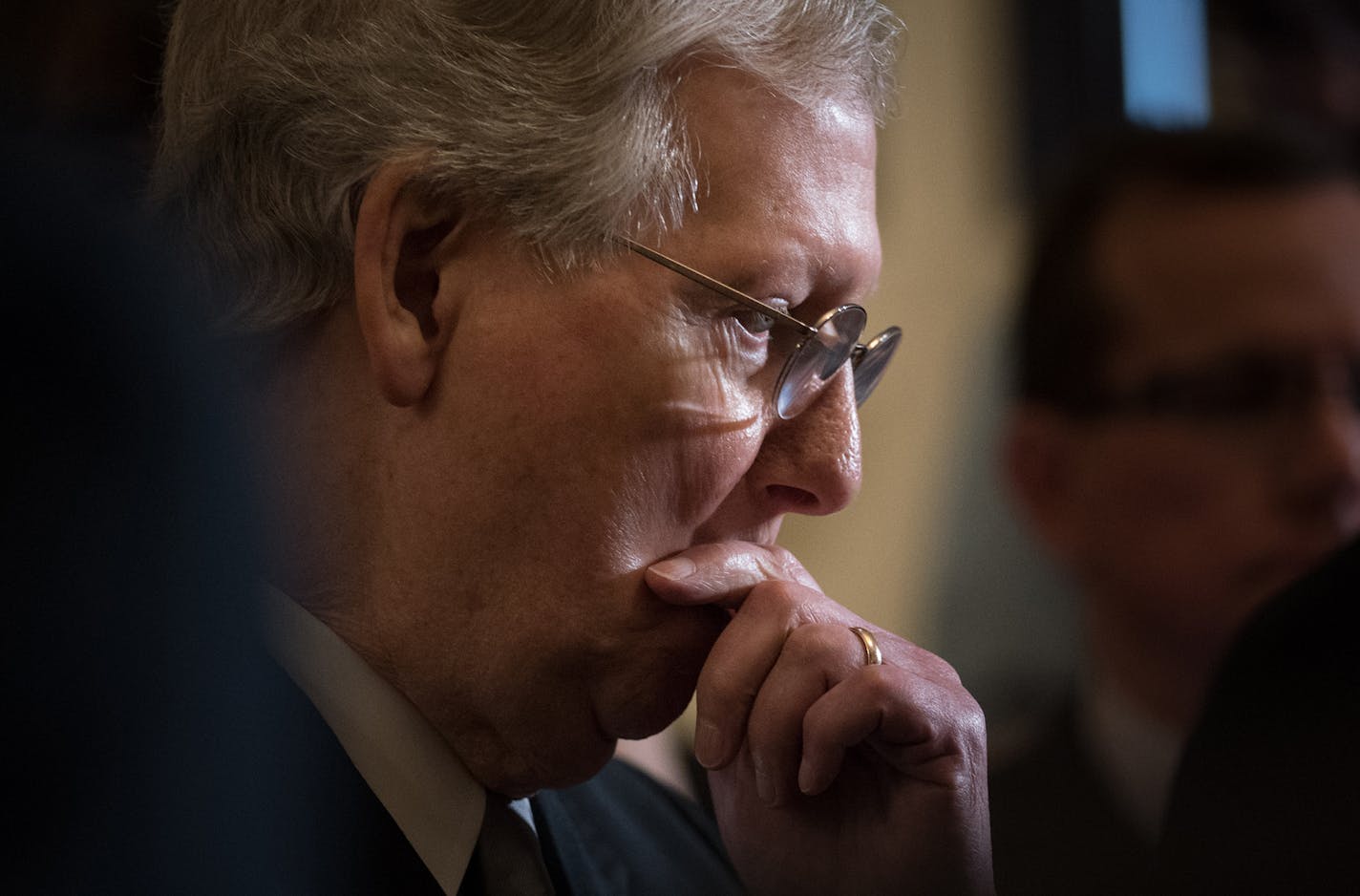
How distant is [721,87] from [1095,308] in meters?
0.53

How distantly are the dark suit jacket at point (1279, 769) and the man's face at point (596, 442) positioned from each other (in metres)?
0.47

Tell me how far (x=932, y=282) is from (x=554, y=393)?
0.33 m

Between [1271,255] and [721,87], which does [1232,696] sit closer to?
[1271,255]

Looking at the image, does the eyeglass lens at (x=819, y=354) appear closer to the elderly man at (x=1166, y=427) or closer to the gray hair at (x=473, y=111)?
the gray hair at (x=473, y=111)

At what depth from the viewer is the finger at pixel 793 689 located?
114 cm

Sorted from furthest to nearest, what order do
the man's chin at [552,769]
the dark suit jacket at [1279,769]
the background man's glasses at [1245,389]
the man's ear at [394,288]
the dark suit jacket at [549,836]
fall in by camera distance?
the man's chin at [552,769] → the man's ear at [394,288] → the dark suit jacket at [549,836] → the dark suit jacket at [1279,769] → the background man's glasses at [1245,389]

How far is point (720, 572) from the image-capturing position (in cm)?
120

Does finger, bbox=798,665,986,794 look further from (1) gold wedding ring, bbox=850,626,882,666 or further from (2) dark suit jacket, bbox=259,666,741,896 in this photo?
(2) dark suit jacket, bbox=259,666,741,896

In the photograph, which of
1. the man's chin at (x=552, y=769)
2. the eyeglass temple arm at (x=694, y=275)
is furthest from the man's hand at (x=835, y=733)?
the eyeglass temple arm at (x=694, y=275)

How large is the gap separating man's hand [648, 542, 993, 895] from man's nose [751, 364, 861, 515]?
0.06m

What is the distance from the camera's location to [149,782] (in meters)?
0.85

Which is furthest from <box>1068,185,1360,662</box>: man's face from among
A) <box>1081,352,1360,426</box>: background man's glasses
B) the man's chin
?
the man's chin

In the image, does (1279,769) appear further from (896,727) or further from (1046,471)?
(896,727)

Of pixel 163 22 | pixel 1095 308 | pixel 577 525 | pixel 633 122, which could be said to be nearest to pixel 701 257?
pixel 633 122
